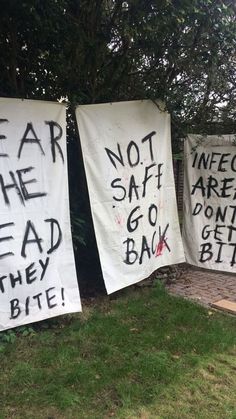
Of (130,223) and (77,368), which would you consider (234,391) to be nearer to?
(77,368)

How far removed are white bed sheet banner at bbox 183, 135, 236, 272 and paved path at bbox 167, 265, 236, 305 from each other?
205 millimetres

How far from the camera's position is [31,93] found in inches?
172

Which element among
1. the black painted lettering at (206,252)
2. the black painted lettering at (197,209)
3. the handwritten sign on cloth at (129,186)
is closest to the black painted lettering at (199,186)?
the black painted lettering at (197,209)

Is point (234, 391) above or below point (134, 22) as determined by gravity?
below

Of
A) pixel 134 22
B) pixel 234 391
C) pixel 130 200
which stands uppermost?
pixel 134 22

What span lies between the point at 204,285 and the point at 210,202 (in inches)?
38.6

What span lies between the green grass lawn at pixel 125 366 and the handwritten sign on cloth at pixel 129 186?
529 millimetres

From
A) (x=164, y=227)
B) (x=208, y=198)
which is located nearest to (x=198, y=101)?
(x=208, y=198)

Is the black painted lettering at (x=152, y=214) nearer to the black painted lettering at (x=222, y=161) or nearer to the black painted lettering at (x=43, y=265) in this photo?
the black painted lettering at (x=222, y=161)

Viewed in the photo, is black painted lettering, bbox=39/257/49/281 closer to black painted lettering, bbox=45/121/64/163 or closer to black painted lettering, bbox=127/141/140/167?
black painted lettering, bbox=45/121/64/163

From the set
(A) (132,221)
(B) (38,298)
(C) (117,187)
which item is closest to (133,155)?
(C) (117,187)

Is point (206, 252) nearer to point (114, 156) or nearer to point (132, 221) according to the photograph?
point (132, 221)

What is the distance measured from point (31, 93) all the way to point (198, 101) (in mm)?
2080

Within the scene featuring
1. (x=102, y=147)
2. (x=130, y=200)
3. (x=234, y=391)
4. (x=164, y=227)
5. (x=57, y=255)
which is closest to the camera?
(x=234, y=391)
